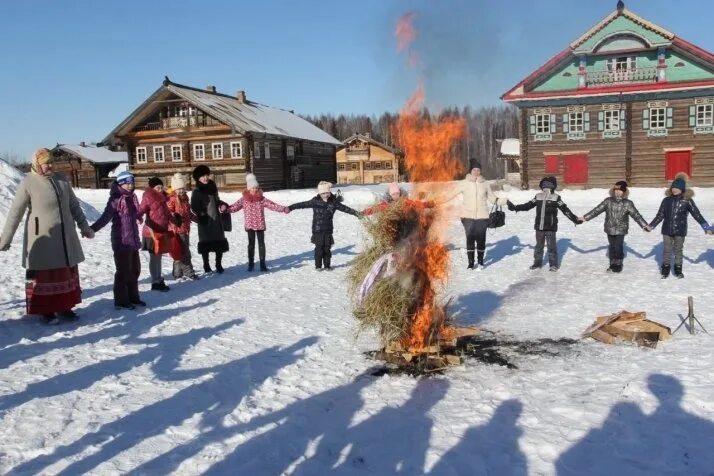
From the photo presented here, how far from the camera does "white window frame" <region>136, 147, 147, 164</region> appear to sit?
36625 mm

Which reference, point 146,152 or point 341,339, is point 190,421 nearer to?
point 341,339

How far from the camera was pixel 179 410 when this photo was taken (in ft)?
14.0

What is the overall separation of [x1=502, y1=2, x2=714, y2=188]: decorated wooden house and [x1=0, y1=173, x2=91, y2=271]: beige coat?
82.5 ft

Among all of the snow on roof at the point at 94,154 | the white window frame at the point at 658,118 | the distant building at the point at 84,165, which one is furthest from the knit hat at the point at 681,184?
the snow on roof at the point at 94,154

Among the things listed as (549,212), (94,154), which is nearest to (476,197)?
(549,212)

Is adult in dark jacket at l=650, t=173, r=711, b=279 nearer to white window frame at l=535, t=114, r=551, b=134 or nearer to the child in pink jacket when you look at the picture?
the child in pink jacket

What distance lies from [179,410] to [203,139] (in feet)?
108

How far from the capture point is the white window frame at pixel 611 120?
27109mm

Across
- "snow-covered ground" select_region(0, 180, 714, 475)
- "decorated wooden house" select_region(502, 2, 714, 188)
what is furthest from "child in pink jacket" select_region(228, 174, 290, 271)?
"decorated wooden house" select_region(502, 2, 714, 188)

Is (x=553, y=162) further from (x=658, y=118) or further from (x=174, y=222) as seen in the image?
(x=174, y=222)

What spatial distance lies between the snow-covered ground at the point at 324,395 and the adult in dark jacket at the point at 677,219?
40.5 inches

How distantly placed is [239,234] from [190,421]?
1214 centimetres

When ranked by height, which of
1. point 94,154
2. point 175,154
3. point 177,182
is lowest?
point 177,182

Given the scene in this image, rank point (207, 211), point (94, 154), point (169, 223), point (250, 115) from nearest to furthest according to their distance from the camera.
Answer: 1. point (169, 223)
2. point (207, 211)
3. point (250, 115)
4. point (94, 154)
